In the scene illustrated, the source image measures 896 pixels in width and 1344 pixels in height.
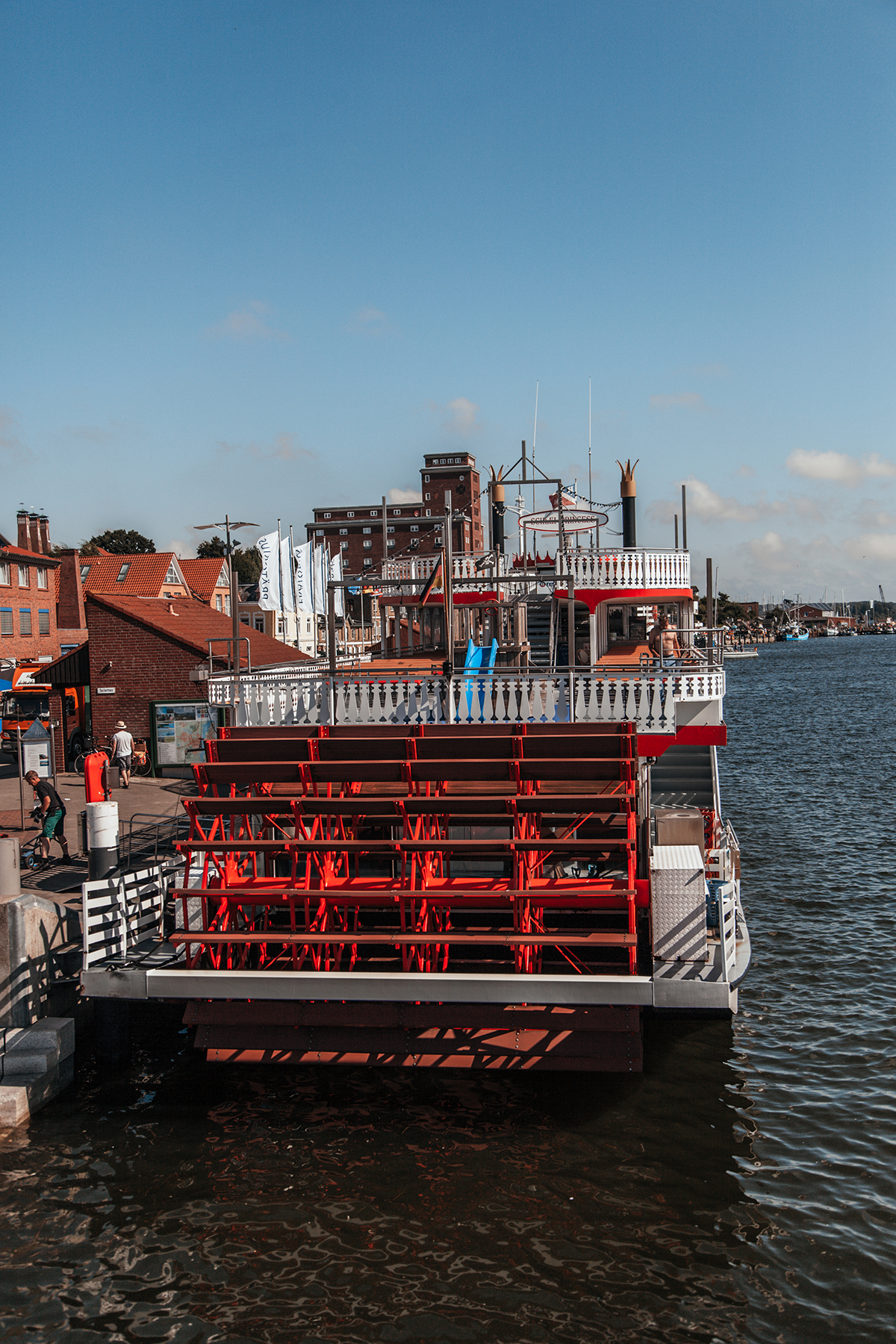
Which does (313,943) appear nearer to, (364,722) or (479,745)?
(479,745)

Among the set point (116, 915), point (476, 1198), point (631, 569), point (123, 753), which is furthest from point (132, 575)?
point (476, 1198)

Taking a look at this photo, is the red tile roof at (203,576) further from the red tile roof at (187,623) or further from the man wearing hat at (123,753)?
the man wearing hat at (123,753)

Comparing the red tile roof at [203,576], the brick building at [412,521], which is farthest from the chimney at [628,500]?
the brick building at [412,521]

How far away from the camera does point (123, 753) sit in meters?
22.2

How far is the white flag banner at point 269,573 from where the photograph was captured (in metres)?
30.2

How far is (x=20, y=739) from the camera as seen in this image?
19.3m

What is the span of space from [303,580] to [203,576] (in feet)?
112

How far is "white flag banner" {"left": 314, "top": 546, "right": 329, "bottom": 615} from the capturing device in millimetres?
40816

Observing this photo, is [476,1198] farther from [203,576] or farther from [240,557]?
[240,557]

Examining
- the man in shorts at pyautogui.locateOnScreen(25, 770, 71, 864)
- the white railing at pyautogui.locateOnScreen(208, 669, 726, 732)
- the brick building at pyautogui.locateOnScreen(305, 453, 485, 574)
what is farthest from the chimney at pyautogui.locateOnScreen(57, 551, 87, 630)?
the brick building at pyautogui.locateOnScreen(305, 453, 485, 574)

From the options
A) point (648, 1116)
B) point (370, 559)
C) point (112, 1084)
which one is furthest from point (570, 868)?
point (370, 559)

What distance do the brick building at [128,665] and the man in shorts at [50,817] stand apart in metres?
9.02

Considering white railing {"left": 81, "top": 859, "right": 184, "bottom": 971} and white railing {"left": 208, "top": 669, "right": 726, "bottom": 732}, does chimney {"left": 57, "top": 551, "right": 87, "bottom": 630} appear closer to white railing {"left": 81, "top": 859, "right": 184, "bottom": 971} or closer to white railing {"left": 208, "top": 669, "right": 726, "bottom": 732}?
white railing {"left": 208, "top": 669, "right": 726, "bottom": 732}

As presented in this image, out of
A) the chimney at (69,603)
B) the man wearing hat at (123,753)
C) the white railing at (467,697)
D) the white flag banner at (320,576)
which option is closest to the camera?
the white railing at (467,697)
